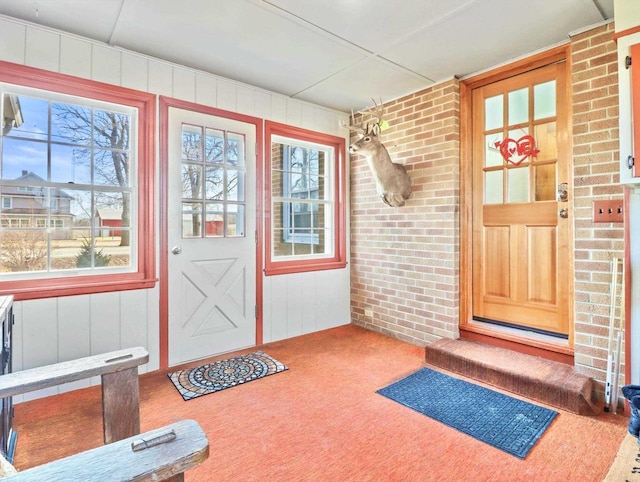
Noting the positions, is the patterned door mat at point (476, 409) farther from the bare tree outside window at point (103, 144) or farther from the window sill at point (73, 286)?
the bare tree outside window at point (103, 144)

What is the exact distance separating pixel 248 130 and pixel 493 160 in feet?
7.72

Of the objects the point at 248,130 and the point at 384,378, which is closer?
the point at 384,378

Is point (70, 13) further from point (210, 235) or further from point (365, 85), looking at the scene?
point (365, 85)

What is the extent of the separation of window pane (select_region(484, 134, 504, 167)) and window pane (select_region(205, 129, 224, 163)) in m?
2.49

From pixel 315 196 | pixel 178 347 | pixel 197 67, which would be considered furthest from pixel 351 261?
pixel 197 67

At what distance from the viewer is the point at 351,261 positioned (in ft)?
14.2

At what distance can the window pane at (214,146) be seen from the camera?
3225mm

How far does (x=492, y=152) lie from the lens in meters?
3.15

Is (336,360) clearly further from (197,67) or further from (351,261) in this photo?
(197,67)

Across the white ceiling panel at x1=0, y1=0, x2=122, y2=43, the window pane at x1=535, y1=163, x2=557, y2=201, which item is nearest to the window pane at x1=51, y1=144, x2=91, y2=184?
the white ceiling panel at x1=0, y1=0, x2=122, y2=43

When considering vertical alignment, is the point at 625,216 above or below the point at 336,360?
above

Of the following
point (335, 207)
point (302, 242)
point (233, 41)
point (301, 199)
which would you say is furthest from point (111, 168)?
point (335, 207)

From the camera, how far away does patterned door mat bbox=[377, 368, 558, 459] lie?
196cm

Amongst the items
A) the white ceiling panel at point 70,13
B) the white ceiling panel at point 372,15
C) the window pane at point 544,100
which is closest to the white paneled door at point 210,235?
the white ceiling panel at point 70,13
